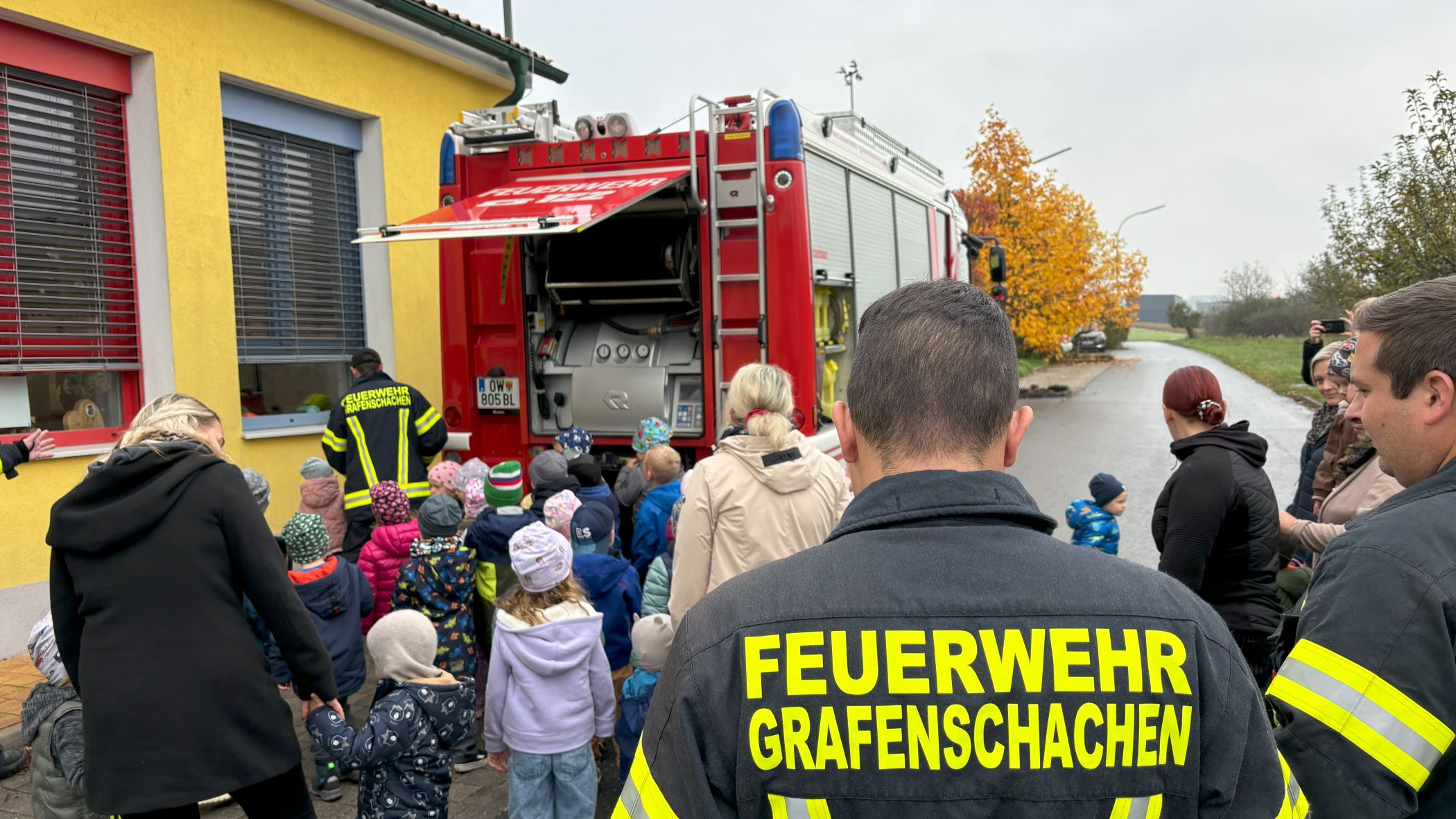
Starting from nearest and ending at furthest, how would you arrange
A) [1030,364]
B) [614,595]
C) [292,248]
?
[614,595], [292,248], [1030,364]

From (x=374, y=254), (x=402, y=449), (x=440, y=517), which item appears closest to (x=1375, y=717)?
(x=440, y=517)

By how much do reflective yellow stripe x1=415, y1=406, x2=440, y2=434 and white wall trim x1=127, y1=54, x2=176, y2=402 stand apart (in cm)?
213

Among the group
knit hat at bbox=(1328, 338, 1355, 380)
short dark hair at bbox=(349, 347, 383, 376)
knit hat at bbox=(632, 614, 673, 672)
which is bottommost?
knit hat at bbox=(632, 614, 673, 672)

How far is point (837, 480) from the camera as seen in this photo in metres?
3.62

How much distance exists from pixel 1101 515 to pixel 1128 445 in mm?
9905

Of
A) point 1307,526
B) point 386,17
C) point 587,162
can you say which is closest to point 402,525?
point 587,162

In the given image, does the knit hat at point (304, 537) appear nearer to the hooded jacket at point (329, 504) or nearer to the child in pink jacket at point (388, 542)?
the child in pink jacket at point (388, 542)

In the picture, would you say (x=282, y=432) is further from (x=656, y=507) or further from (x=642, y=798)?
(x=642, y=798)

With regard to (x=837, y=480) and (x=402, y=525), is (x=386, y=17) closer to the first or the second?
(x=402, y=525)

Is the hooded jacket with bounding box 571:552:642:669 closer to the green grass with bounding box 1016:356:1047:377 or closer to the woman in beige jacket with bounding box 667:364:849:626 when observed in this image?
the woman in beige jacket with bounding box 667:364:849:626

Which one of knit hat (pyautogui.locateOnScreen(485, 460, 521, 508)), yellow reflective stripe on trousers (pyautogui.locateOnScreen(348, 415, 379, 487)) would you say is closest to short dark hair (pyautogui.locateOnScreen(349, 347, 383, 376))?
yellow reflective stripe on trousers (pyautogui.locateOnScreen(348, 415, 379, 487))

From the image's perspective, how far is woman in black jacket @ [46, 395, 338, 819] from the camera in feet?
9.05

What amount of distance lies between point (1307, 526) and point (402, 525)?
402cm

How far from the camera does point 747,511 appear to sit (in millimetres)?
3396
